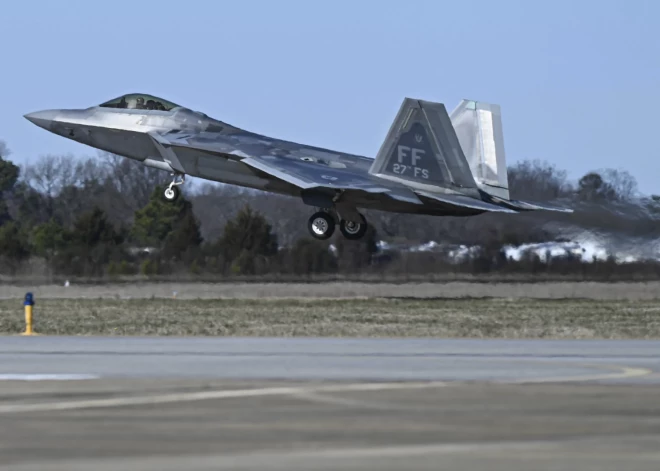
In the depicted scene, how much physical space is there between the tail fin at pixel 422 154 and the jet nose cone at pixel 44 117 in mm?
9533

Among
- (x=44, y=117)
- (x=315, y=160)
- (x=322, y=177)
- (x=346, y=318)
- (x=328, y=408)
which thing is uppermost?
(x=44, y=117)

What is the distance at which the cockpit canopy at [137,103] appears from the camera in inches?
1415

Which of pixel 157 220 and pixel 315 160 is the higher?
pixel 315 160

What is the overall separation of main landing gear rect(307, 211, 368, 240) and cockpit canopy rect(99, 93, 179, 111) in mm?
5440

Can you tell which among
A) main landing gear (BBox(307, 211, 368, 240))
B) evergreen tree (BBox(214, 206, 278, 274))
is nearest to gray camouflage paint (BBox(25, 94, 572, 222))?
main landing gear (BBox(307, 211, 368, 240))

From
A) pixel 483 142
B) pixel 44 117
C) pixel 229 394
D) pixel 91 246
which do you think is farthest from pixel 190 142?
pixel 91 246

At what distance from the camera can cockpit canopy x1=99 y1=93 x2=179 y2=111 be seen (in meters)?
35.9

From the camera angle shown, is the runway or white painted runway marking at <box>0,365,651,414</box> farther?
white painted runway marking at <box>0,365,651,414</box>

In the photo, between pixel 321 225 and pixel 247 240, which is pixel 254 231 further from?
pixel 321 225

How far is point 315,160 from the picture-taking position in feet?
116

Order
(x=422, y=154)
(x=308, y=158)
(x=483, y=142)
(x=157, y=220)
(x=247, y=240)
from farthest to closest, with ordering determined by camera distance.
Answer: (x=157, y=220)
(x=247, y=240)
(x=483, y=142)
(x=308, y=158)
(x=422, y=154)

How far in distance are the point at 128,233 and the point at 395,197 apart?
26029 mm

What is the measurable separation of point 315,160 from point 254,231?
1560cm

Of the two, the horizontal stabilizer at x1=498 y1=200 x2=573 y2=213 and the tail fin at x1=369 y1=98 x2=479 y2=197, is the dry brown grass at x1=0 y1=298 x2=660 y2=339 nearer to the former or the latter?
the horizontal stabilizer at x1=498 y1=200 x2=573 y2=213
